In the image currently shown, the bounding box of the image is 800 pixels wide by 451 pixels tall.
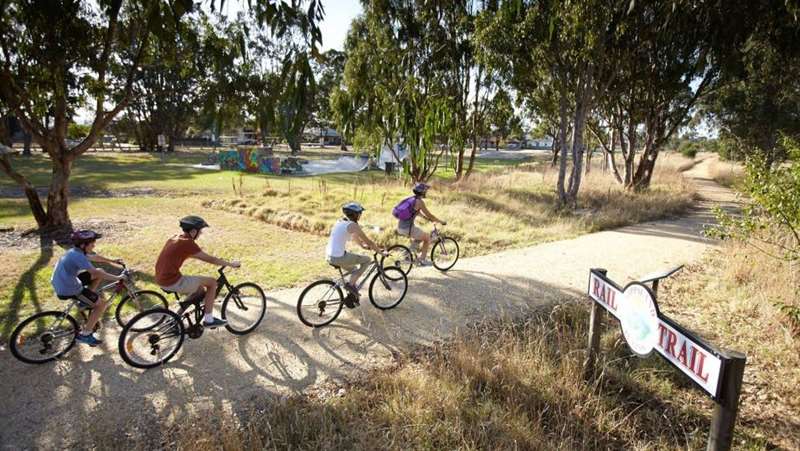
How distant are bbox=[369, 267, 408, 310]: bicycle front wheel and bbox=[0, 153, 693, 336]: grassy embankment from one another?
1.79 metres

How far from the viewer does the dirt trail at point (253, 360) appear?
12.5 feet

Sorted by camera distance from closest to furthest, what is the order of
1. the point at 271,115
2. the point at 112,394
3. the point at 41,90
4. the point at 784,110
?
the point at 271,115 < the point at 112,394 < the point at 41,90 < the point at 784,110

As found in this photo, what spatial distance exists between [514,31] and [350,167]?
24.0m

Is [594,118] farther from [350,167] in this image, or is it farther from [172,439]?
[172,439]

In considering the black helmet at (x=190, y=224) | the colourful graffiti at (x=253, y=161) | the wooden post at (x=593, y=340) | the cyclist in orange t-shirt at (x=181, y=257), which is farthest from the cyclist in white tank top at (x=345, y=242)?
the colourful graffiti at (x=253, y=161)

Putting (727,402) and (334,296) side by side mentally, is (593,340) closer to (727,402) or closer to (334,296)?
(727,402)

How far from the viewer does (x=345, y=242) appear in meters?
5.72

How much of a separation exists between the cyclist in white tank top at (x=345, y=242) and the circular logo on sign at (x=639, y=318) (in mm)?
3128

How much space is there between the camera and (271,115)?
3.14m

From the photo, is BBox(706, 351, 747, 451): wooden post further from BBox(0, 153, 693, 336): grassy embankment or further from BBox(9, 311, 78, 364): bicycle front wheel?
BBox(0, 153, 693, 336): grassy embankment

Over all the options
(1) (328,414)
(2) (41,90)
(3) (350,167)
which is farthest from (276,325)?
(3) (350,167)

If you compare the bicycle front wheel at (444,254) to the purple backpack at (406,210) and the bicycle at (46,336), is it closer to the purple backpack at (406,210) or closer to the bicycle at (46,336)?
the purple backpack at (406,210)

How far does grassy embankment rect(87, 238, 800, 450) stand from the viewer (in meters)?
3.51

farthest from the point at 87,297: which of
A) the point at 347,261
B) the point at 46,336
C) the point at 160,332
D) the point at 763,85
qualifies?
the point at 763,85
